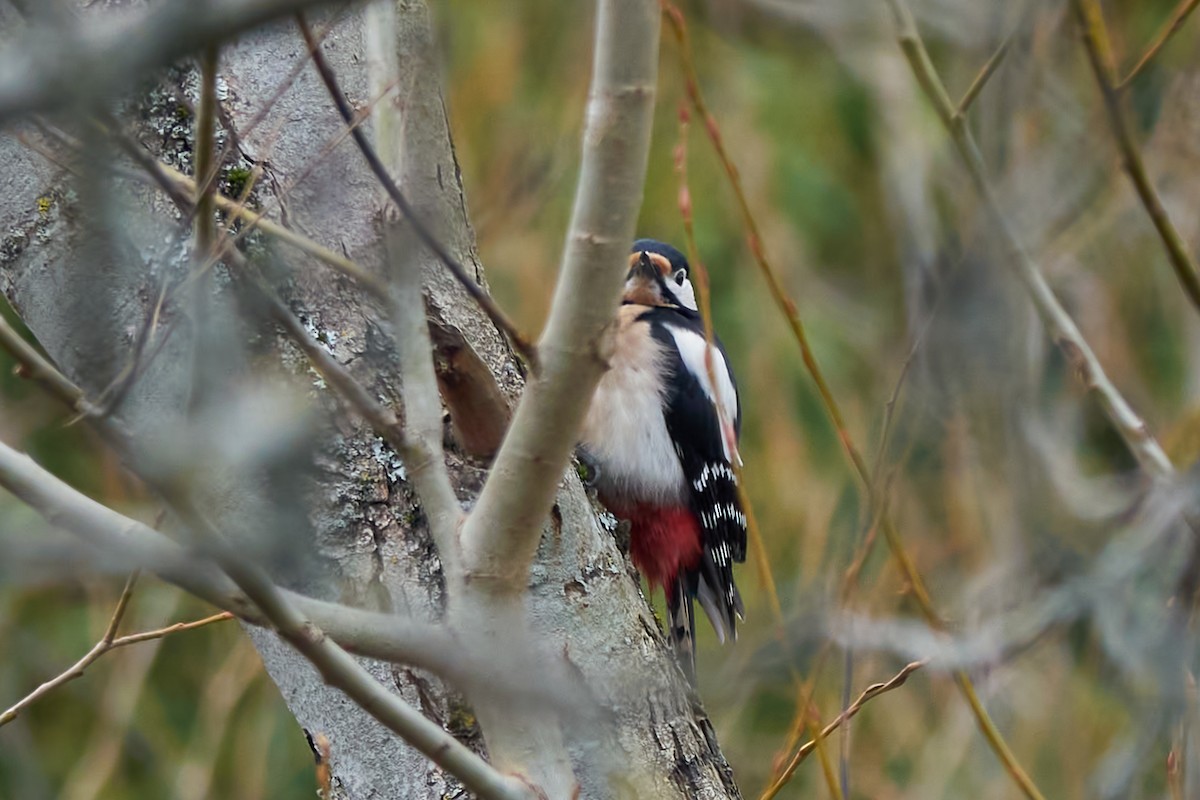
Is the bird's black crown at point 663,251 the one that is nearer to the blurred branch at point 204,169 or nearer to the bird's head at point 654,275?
the bird's head at point 654,275

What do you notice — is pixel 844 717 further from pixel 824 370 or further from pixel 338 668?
pixel 824 370

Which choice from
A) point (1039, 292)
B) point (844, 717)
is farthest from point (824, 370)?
point (844, 717)

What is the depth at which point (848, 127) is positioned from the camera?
16.7 feet

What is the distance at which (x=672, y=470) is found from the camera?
2949mm

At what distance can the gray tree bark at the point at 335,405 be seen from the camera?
5.27 feet

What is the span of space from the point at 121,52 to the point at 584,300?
25.7 inches

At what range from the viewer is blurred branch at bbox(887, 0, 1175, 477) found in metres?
1.80

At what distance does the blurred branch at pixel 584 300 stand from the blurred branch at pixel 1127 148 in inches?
24.9

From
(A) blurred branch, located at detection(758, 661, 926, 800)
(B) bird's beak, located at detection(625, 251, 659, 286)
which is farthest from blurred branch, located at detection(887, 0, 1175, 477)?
(B) bird's beak, located at detection(625, 251, 659, 286)

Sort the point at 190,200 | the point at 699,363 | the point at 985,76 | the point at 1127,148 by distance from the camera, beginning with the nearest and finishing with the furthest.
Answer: the point at 190,200 → the point at 1127,148 → the point at 985,76 → the point at 699,363

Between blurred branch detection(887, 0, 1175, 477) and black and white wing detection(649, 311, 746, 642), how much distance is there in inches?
39.7

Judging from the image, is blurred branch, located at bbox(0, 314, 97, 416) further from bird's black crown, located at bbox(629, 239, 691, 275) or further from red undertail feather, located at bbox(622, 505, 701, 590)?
bird's black crown, located at bbox(629, 239, 691, 275)

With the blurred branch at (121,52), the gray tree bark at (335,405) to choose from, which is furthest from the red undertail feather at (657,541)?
the blurred branch at (121,52)

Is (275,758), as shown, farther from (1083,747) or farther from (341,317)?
(341,317)
